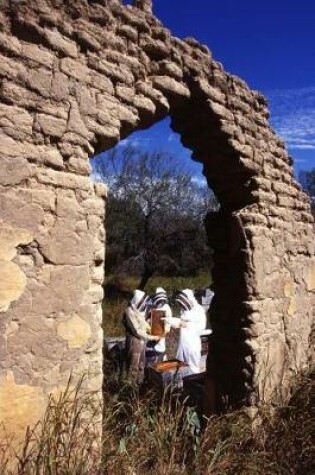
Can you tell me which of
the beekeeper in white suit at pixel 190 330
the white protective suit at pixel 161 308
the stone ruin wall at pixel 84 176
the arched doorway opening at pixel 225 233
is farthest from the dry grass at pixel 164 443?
the white protective suit at pixel 161 308

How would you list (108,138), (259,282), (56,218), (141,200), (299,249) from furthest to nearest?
(141,200) → (299,249) → (259,282) → (108,138) → (56,218)

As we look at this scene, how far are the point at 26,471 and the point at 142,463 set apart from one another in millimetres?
724

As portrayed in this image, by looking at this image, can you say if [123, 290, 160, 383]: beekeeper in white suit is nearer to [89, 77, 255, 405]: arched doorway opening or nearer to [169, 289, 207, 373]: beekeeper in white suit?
[169, 289, 207, 373]: beekeeper in white suit

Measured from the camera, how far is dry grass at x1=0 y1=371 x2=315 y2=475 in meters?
2.36

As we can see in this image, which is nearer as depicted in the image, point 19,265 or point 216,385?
point 19,265

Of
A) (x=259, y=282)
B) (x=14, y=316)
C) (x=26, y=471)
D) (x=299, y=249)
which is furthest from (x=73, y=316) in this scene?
(x=299, y=249)

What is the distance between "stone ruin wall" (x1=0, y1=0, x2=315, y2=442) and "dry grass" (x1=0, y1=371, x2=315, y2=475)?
0.15m

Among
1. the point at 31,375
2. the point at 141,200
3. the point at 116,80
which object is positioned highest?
the point at 141,200

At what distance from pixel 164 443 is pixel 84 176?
6.07 feet

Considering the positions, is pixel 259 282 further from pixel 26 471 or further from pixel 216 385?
pixel 26 471

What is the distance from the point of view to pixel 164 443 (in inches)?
120

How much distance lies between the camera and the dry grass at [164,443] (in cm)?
236

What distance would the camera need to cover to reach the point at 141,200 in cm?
1761

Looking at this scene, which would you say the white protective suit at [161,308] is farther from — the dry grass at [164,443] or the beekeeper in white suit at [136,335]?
the dry grass at [164,443]
